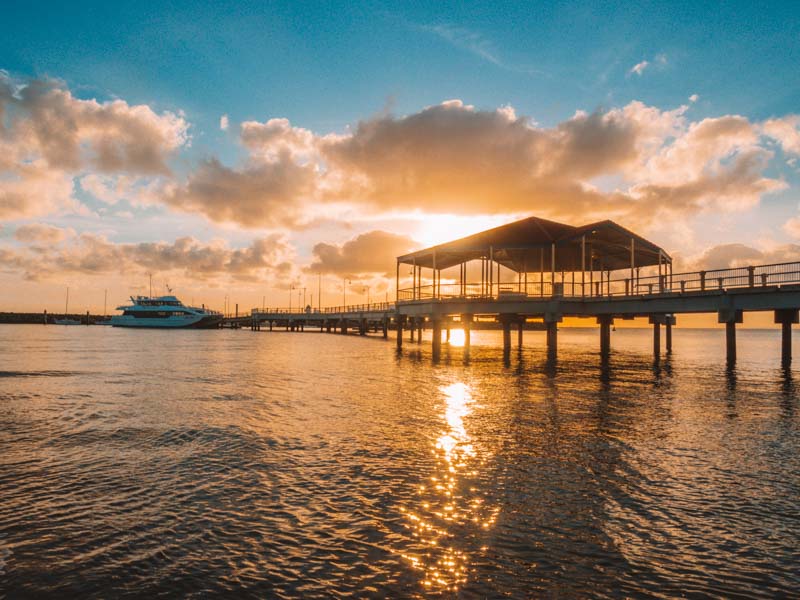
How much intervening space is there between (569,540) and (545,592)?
5.03 feet

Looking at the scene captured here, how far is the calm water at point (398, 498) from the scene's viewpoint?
20.0ft

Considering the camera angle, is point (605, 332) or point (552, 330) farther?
point (605, 332)

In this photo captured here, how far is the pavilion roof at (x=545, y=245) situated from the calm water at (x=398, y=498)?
1697 cm

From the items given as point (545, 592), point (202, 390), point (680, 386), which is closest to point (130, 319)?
point (202, 390)

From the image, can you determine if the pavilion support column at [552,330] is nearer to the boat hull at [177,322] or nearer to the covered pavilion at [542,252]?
the covered pavilion at [542,252]

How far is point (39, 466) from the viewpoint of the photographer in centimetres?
1056

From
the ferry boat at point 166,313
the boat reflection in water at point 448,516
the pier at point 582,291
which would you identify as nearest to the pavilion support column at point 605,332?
the pier at point 582,291

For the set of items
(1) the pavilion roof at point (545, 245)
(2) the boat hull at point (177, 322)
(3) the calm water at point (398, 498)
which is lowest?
(3) the calm water at point (398, 498)

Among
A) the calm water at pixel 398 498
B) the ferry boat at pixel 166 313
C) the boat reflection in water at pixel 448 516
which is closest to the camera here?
the calm water at pixel 398 498

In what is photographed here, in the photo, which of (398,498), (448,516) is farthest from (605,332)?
(448,516)

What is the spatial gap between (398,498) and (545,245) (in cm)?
2841

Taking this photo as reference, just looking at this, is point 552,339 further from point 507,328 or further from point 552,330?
point 507,328

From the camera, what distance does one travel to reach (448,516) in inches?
309

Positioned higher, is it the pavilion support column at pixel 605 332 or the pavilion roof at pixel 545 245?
the pavilion roof at pixel 545 245
